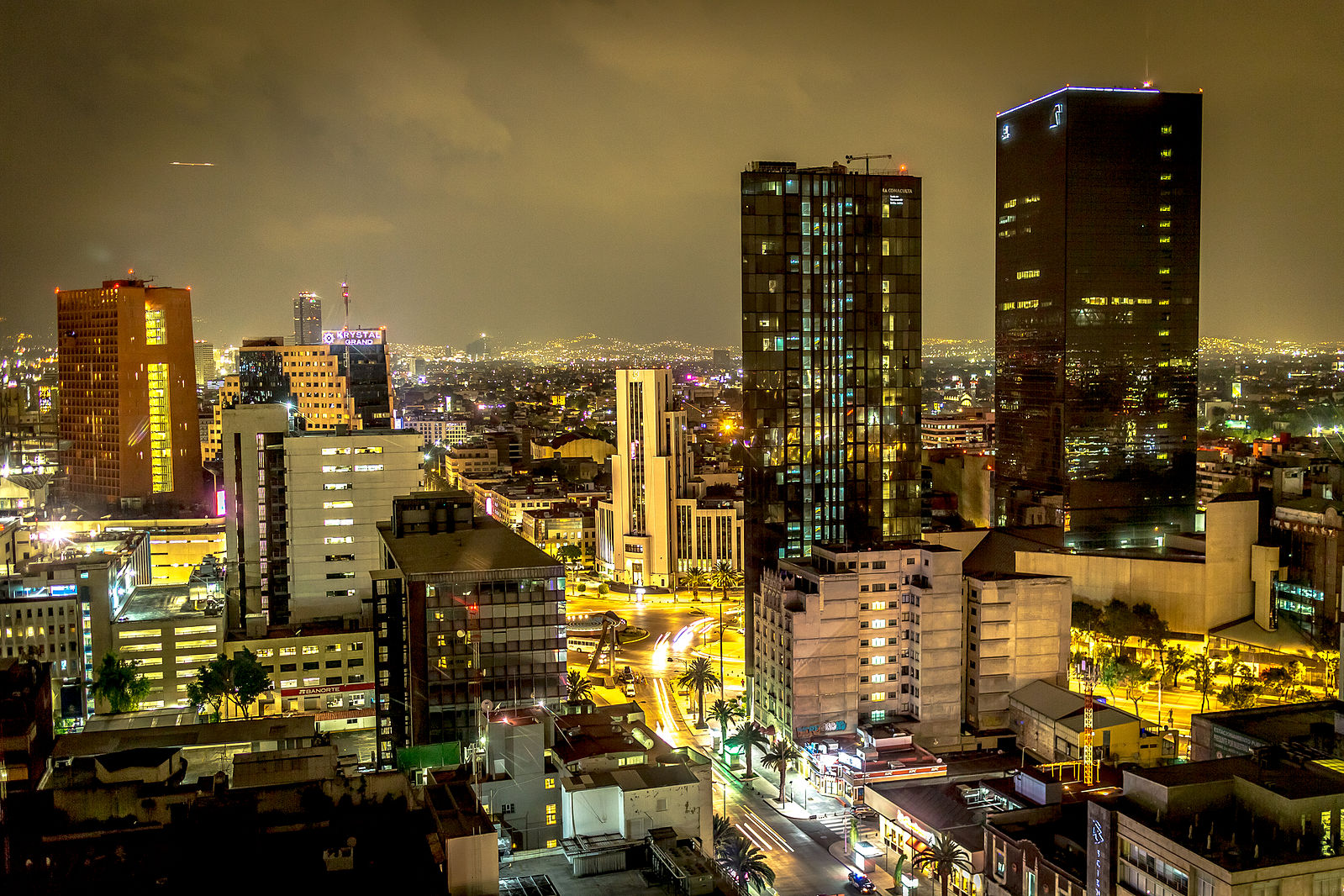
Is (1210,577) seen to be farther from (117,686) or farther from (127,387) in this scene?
A: (127,387)

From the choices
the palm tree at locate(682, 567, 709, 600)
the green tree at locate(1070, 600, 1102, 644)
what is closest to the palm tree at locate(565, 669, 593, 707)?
the palm tree at locate(682, 567, 709, 600)

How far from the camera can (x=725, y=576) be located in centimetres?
7506

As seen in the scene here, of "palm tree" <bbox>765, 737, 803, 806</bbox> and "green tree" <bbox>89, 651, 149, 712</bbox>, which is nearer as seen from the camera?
"palm tree" <bbox>765, 737, 803, 806</bbox>

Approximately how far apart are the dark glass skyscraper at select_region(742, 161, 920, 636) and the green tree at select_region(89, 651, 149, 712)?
26323 millimetres

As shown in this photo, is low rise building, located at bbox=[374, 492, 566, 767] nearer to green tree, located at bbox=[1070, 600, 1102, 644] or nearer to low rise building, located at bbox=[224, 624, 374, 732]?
low rise building, located at bbox=[224, 624, 374, 732]

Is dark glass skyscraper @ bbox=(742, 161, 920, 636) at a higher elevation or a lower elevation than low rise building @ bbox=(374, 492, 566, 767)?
higher

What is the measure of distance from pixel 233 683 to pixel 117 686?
4860mm

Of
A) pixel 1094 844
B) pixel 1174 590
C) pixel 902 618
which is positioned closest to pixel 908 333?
pixel 902 618

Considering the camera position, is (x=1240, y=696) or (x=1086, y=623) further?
(x=1086, y=623)

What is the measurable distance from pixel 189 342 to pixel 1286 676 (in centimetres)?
7908

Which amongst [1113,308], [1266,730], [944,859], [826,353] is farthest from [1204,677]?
[1113,308]

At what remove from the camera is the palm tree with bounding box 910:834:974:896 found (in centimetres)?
3177

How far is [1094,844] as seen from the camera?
2766cm

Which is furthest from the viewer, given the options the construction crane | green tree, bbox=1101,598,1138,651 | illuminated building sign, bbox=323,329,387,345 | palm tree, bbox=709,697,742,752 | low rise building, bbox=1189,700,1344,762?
illuminated building sign, bbox=323,329,387,345
